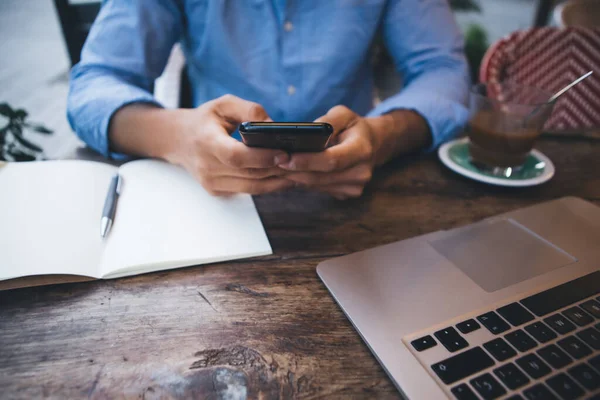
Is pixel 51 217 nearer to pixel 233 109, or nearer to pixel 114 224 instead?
Answer: pixel 114 224

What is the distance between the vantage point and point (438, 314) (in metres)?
A: 0.37

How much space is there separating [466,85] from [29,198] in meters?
0.84

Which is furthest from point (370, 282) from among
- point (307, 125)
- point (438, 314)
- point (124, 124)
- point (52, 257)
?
point (124, 124)

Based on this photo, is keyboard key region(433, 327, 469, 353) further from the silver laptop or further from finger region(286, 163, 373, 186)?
finger region(286, 163, 373, 186)

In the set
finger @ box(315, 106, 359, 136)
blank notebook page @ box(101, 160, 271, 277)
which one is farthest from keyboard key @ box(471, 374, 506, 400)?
finger @ box(315, 106, 359, 136)

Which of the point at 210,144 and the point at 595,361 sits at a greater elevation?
the point at 210,144

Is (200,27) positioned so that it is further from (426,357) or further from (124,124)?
(426,357)

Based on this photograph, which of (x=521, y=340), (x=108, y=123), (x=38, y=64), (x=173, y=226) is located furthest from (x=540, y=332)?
(x=38, y=64)

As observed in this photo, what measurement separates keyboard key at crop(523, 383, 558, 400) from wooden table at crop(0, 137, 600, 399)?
10 centimetres

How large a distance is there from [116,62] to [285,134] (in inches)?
19.6

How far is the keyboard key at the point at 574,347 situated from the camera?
1.05 feet

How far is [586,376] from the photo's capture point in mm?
304

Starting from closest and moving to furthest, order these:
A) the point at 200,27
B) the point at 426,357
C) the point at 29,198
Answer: the point at 426,357 → the point at 29,198 → the point at 200,27

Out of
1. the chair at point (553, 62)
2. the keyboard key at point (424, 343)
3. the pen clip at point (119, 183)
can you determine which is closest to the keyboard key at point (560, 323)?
the keyboard key at point (424, 343)
